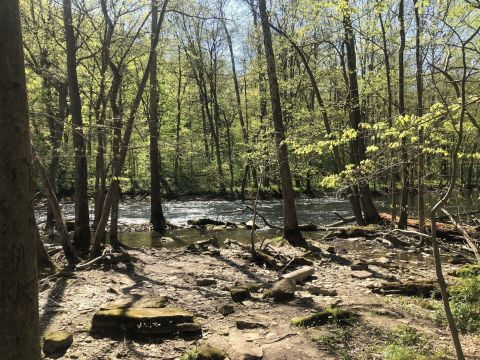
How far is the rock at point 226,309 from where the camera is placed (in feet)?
22.5

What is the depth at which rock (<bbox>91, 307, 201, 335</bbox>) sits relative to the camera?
585cm

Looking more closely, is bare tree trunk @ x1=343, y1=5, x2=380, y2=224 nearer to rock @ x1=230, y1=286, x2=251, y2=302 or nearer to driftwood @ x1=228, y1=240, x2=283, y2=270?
driftwood @ x1=228, y1=240, x2=283, y2=270

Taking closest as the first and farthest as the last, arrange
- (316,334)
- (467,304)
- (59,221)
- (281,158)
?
1. (316,334)
2. (467,304)
3. (59,221)
4. (281,158)

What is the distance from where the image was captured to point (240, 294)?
297 inches

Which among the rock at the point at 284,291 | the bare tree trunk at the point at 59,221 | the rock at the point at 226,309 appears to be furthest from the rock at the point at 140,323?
the bare tree trunk at the point at 59,221

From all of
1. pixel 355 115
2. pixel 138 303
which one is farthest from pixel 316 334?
pixel 355 115

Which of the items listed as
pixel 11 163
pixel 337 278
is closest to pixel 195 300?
pixel 337 278

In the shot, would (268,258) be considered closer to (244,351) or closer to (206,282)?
(206,282)

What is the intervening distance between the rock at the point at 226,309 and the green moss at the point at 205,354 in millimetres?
1560

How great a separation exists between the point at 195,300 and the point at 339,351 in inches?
119

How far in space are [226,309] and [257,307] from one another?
561 mm

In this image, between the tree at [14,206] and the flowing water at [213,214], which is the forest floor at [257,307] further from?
the tree at [14,206]

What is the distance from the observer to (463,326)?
610 cm

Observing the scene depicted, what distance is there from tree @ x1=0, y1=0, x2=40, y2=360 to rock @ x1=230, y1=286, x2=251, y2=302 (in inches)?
199
